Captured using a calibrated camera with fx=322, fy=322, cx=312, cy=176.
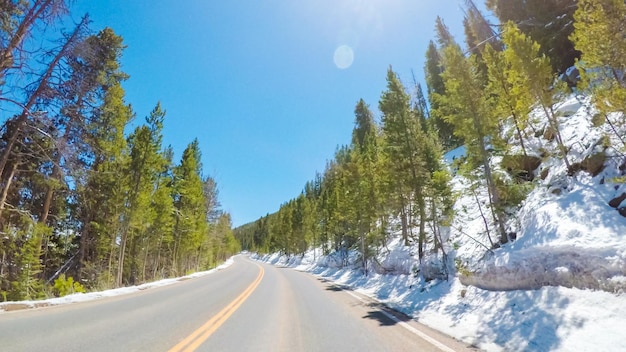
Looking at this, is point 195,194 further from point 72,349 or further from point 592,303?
point 592,303

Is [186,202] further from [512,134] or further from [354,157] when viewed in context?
[512,134]

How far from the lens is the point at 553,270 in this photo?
7977mm

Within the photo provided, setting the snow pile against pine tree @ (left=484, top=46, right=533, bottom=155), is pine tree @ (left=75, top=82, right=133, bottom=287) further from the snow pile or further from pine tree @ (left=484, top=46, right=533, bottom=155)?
pine tree @ (left=484, top=46, right=533, bottom=155)

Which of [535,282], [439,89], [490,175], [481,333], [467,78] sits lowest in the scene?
[481,333]

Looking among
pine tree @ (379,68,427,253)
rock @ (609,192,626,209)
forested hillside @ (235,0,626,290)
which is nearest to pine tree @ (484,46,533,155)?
forested hillside @ (235,0,626,290)

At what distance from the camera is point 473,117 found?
14.0 meters

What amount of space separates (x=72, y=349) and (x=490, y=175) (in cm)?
1405

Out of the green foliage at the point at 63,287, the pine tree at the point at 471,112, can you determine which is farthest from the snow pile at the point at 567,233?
the green foliage at the point at 63,287

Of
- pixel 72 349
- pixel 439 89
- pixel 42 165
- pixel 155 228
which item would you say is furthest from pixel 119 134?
pixel 439 89

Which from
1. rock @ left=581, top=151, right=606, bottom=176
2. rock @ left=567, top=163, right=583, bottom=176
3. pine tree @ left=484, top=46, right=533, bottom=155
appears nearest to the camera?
rock @ left=581, top=151, right=606, bottom=176

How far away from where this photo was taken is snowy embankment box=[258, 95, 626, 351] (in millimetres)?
6117

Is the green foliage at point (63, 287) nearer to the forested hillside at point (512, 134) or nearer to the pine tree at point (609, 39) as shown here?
the forested hillside at point (512, 134)

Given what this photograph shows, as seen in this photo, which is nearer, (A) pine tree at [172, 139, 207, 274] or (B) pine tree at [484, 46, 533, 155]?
(B) pine tree at [484, 46, 533, 155]

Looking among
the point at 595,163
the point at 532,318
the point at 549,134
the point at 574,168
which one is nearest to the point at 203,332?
the point at 532,318
